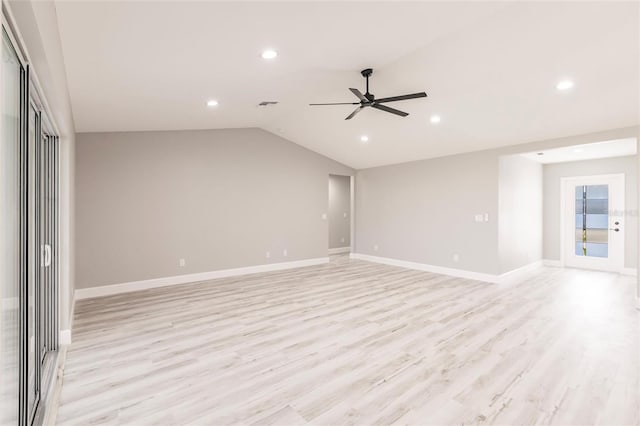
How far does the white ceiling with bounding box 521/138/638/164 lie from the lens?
5.17 meters

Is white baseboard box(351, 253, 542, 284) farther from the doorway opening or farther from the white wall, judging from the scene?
the doorway opening

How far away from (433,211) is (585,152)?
9.55 feet

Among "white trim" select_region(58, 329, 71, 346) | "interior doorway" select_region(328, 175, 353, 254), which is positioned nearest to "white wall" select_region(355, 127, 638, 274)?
"interior doorway" select_region(328, 175, 353, 254)

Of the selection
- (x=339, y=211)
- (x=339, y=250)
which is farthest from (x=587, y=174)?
(x=339, y=250)

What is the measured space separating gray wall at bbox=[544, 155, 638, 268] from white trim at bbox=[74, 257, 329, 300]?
5546 millimetres

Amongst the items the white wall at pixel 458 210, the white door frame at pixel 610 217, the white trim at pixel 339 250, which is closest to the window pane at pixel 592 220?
the white door frame at pixel 610 217

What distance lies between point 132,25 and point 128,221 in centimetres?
372

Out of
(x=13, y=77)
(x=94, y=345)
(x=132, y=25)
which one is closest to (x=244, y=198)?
(x=94, y=345)

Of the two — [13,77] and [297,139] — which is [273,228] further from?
[13,77]

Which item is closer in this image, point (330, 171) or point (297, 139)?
point (297, 139)

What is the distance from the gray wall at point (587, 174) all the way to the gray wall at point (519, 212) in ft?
0.73

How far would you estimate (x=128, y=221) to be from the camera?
5.06m

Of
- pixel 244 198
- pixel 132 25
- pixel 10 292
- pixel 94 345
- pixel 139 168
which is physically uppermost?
pixel 132 25

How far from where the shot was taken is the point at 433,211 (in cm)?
659
